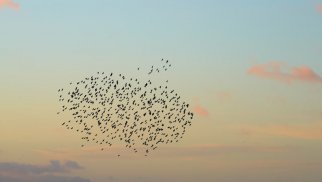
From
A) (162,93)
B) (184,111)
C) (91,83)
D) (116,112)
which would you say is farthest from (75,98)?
(184,111)

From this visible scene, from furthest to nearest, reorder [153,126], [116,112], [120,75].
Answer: [116,112] → [153,126] → [120,75]

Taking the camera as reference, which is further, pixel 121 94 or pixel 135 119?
pixel 135 119

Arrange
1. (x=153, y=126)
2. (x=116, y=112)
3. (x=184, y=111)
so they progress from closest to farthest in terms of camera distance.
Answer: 1. (x=153, y=126)
2. (x=116, y=112)
3. (x=184, y=111)

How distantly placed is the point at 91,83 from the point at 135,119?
988 cm

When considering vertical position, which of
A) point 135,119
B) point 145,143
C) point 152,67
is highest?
point 152,67

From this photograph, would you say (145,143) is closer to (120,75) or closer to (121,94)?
(121,94)

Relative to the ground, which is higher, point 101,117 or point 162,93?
point 162,93

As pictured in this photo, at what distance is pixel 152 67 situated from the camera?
62125mm

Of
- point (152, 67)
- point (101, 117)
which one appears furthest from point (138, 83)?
point (101, 117)

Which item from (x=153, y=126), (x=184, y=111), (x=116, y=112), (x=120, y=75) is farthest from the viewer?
(x=184, y=111)

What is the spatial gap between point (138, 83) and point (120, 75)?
13.3ft

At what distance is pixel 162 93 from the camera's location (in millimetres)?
68562

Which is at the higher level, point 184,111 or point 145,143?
point 184,111

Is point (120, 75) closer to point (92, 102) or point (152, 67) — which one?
point (152, 67)
